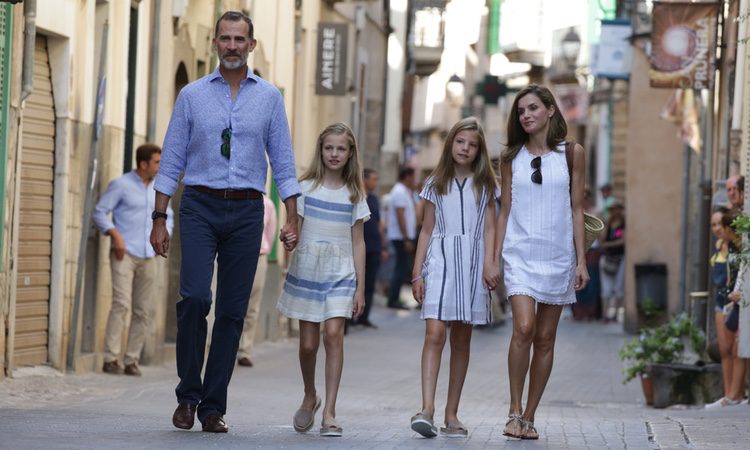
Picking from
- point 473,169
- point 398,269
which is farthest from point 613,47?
point 473,169

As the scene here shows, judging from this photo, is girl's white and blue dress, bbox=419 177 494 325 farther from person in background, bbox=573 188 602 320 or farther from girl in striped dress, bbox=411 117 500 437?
person in background, bbox=573 188 602 320

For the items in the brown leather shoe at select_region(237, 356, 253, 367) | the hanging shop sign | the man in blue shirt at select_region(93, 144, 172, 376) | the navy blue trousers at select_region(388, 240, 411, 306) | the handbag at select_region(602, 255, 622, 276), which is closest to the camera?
the man in blue shirt at select_region(93, 144, 172, 376)

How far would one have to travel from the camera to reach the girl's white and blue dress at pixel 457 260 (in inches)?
373

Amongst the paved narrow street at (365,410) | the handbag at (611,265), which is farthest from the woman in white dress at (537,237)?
the handbag at (611,265)

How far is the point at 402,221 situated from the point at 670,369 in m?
12.9

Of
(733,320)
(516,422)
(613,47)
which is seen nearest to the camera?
(516,422)

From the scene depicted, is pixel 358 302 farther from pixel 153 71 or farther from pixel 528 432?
pixel 153 71

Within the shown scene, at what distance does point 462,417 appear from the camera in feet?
40.3

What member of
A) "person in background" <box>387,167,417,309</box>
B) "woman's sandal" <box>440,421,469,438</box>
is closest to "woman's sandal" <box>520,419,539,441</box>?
"woman's sandal" <box>440,421,469,438</box>

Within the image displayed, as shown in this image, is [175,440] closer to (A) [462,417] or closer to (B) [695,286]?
(A) [462,417]

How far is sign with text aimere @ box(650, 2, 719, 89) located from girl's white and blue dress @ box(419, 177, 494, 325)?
41.3ft

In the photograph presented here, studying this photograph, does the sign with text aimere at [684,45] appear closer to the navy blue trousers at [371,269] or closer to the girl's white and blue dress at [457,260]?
the navy blue trousers at [371,269]

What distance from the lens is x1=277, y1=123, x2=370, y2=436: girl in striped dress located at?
9.39 m

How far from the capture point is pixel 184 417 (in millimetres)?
8789
